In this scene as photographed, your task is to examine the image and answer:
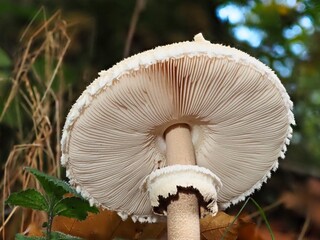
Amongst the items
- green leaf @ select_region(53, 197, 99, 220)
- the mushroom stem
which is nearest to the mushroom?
the mushroom stem

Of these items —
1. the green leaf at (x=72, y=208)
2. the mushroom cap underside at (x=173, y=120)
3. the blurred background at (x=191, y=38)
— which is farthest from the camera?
the blurred background at (x=191, y=38)

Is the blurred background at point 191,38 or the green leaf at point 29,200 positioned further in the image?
the blurred background at point 191,38

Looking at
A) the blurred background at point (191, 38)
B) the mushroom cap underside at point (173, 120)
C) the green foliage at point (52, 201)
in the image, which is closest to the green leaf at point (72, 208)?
the green foliage at point (52, 201)

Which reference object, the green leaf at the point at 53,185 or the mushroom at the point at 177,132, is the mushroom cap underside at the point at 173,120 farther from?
the green leaf at the point at 53,185

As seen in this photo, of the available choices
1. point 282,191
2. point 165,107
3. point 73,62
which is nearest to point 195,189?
point 165,107

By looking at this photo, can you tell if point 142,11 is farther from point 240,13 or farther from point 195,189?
point 195,189

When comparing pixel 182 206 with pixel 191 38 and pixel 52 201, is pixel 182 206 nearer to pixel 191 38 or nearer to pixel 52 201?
pixel 52 201

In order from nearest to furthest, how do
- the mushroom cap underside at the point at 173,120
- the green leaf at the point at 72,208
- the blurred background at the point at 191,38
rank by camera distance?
the mushroom cap underside at the point at 173,120 < the green leaf at the point at 72,208 < the blurred background at the point at 191,38
